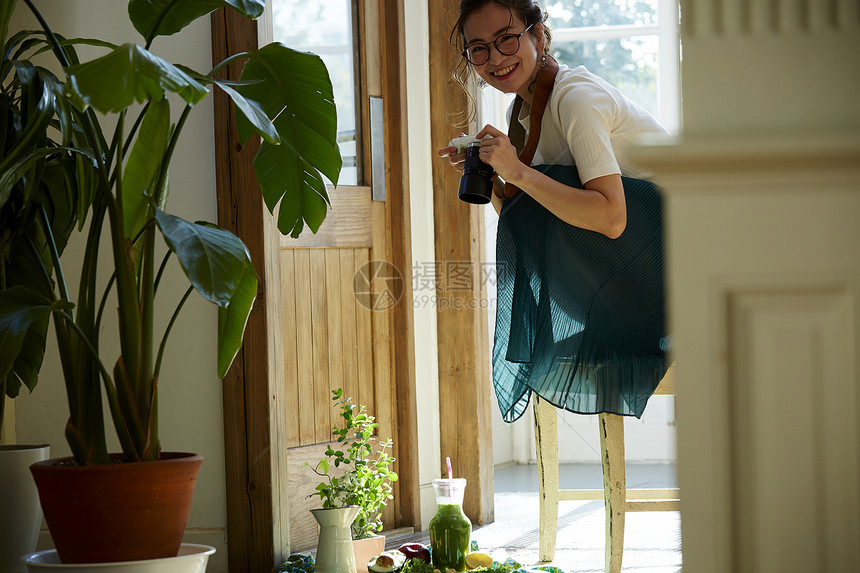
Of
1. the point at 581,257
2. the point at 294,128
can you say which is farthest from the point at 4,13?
the point at 581,257

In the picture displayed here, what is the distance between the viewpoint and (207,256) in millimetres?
1332

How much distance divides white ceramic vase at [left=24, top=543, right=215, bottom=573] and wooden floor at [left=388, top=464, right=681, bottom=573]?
2.96 feet

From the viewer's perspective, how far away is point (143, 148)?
161 centimetres

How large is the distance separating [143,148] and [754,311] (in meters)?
1.19

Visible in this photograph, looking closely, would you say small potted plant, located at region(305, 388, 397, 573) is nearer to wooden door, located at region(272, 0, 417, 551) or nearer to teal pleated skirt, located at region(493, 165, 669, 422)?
wooden door, located at region(272, 0, 417, 551)

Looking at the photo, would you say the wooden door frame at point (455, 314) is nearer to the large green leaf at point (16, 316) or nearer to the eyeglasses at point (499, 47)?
the eyeglasses at point (499, 47)

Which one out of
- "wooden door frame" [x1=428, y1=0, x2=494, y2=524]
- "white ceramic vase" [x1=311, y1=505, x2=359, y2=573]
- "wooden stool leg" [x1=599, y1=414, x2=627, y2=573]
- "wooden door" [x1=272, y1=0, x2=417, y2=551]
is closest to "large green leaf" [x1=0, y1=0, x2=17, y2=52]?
"wooden door" [x1=272, y1=0, x2=417, y2=551]

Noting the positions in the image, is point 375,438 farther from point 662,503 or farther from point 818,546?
point 818,546

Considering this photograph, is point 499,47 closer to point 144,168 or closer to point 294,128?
point 294,128

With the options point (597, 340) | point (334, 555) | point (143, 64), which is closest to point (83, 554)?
point (334, 555)

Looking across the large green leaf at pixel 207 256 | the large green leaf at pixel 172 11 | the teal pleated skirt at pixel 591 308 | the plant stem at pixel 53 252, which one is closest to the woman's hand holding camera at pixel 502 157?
the teal pleated skirt at pixel 591 308

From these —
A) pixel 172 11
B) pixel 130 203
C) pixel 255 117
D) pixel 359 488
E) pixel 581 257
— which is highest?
pixel 172 11

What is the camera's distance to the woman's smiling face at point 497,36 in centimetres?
196

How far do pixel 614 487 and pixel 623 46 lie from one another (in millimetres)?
2027
